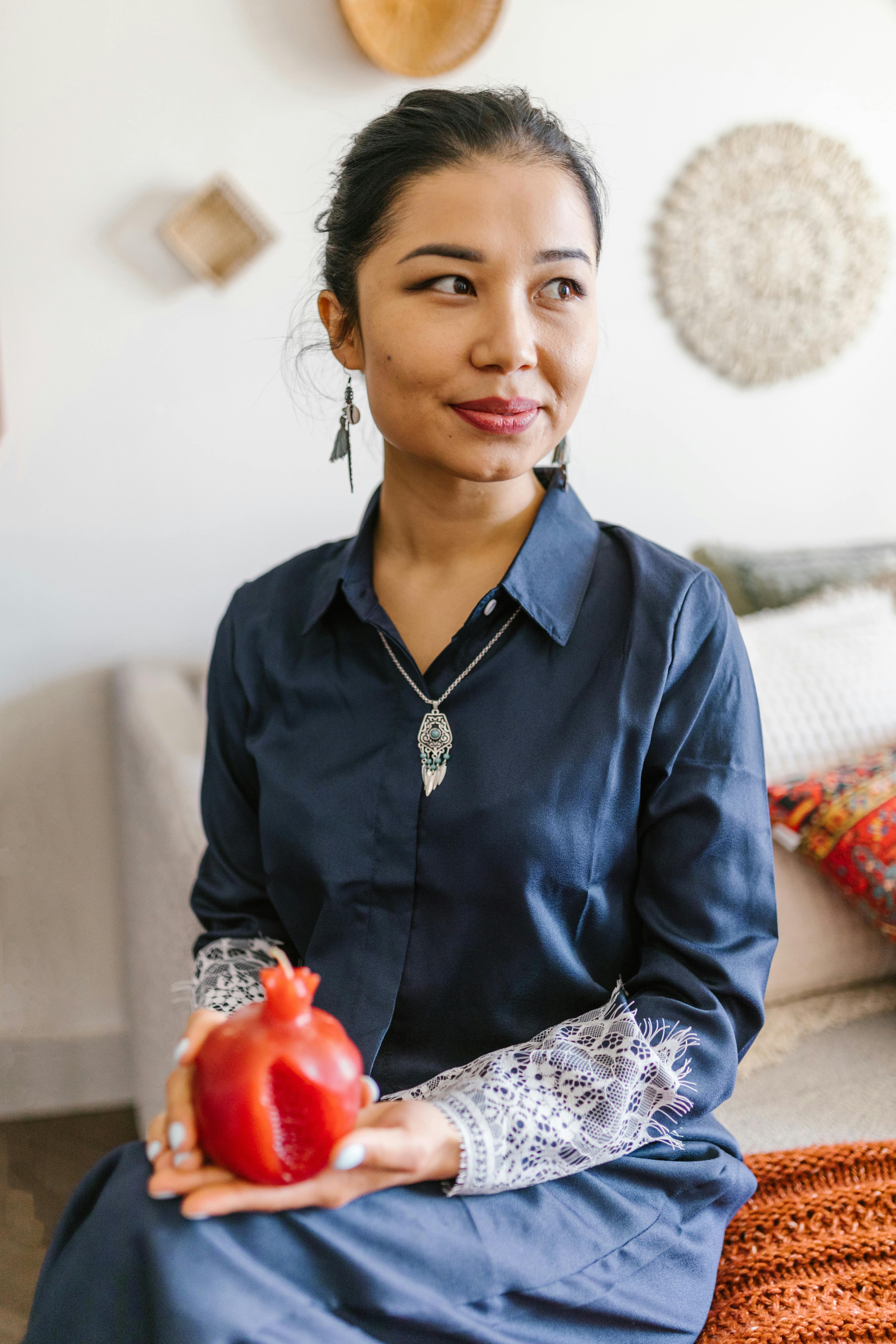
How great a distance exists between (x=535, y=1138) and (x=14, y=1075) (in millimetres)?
1417

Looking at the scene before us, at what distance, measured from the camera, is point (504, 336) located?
836 millimetres

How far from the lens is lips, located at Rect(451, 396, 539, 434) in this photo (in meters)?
0.86

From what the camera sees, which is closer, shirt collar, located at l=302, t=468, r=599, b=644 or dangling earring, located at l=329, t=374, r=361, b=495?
shirt collar, located at l=302, t=468, r=599, b=644

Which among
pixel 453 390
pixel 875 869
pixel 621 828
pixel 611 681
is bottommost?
pixel 875 869

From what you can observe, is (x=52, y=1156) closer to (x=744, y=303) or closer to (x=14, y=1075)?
(x=14, y=1075)

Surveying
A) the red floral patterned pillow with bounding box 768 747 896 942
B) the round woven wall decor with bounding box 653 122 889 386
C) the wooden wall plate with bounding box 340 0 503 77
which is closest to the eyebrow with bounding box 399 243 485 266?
the red floral patterned pillow with bounding box 768 747 896 942

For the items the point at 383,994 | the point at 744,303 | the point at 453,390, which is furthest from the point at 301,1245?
the point at 744,303

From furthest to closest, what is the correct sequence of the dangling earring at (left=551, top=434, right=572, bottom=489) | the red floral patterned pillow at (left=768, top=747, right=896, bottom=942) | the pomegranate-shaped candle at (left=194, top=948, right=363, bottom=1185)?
the red floral patterned pillow at (left=768, top=747, right=896, bottom=942) → the dangling earring at (left=551, top=434, right=572, bottom=489) → the pomegranate-shaped candle at (left=194, top=948, right=363, bottom=1185)

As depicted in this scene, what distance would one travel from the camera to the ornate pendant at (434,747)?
0.90 metres

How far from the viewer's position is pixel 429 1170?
688 millimetres

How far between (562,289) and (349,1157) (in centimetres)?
68

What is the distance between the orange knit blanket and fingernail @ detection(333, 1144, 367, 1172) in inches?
16.3

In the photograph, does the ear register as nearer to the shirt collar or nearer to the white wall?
the shirt collar

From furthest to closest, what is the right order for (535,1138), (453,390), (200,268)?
(200,268), (453,390), (535,1138)
